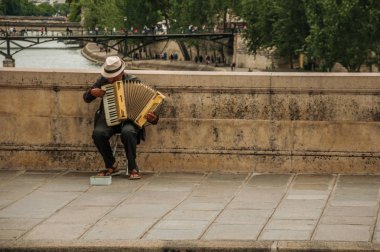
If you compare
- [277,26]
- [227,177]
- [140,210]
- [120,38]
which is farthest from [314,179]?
[120,38]

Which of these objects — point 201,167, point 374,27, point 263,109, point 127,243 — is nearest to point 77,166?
point 201,167

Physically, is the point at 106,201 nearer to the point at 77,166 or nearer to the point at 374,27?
the point at 77,166

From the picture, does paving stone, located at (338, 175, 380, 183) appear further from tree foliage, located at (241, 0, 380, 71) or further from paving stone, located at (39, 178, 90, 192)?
tree foliage, located at (241, 0, 380, 71)

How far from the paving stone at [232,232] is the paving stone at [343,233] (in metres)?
0.46

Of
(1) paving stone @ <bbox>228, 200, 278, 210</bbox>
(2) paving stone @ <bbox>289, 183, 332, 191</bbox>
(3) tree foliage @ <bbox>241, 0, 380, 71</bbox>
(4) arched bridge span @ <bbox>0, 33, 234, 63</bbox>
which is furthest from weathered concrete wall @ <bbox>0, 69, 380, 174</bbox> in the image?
(4) arched bridge span @ <bbox>0, 33, 234, 63</bbox>

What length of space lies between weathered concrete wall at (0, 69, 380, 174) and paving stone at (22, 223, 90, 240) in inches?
107

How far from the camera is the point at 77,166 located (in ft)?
35.7

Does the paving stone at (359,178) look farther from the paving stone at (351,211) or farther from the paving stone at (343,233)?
the paving stone at (343,233)

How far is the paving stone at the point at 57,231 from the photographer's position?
770 centimetres

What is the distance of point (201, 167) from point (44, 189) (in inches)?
67.1

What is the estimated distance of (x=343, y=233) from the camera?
7.60 m

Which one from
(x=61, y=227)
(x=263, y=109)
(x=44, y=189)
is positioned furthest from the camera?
(x=263, y=109)

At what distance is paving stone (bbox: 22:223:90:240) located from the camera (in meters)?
7.70

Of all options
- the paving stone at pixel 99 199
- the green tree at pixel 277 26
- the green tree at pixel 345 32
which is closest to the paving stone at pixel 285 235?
the paving stone at pixel 99 199
